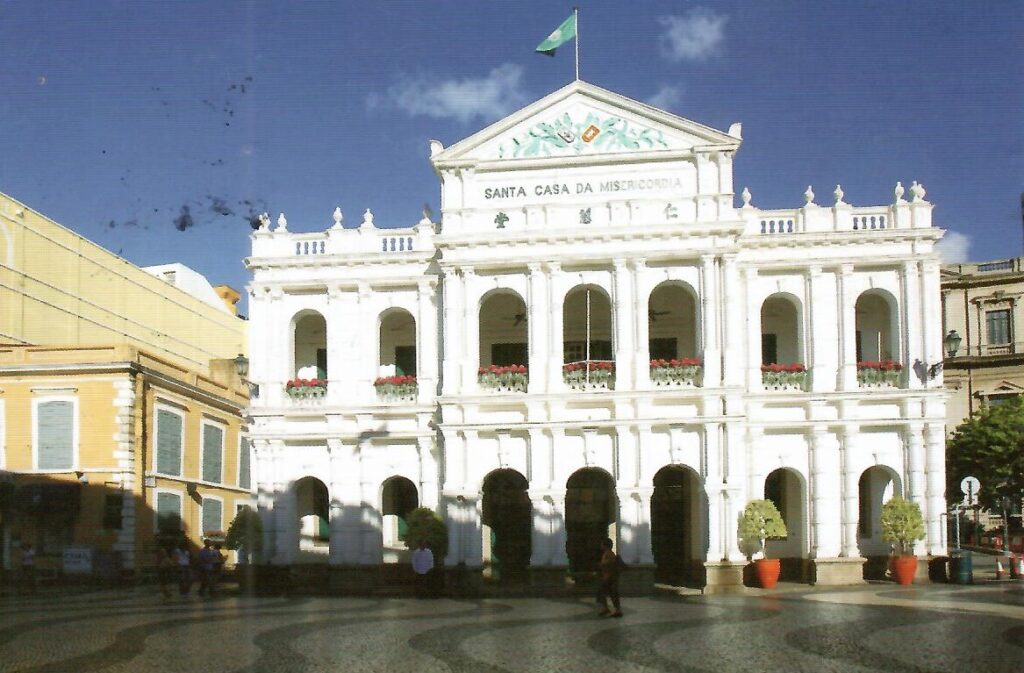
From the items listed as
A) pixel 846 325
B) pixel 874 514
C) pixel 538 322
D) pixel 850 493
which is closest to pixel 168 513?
pixel 538 322

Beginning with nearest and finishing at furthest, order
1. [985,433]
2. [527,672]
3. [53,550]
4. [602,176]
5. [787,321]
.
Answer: [527,672]
[602,176]
[787,321]
[53,550]
[985,433]

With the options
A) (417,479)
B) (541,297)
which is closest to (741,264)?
(541,297)

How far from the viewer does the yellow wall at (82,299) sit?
151ft

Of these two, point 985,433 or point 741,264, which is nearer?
point 741,264

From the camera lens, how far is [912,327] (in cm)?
3331

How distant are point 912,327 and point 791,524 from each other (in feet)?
22.4

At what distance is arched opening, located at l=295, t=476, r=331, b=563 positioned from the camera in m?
36.2

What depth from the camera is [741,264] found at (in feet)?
111

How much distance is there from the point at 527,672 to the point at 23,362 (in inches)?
1166

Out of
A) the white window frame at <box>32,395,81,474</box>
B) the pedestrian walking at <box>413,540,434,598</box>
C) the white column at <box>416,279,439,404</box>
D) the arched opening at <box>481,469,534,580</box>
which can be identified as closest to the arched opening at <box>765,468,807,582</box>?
the arched opening at <box>481,469,534,580</box>

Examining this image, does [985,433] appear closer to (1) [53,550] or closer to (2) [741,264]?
(2) [741,264]

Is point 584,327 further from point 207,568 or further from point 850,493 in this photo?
point 207,568

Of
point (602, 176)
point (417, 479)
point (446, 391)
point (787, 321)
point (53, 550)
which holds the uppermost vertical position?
point (602, 176)

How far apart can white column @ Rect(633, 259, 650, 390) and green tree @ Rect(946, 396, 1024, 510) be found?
70.8 feet
